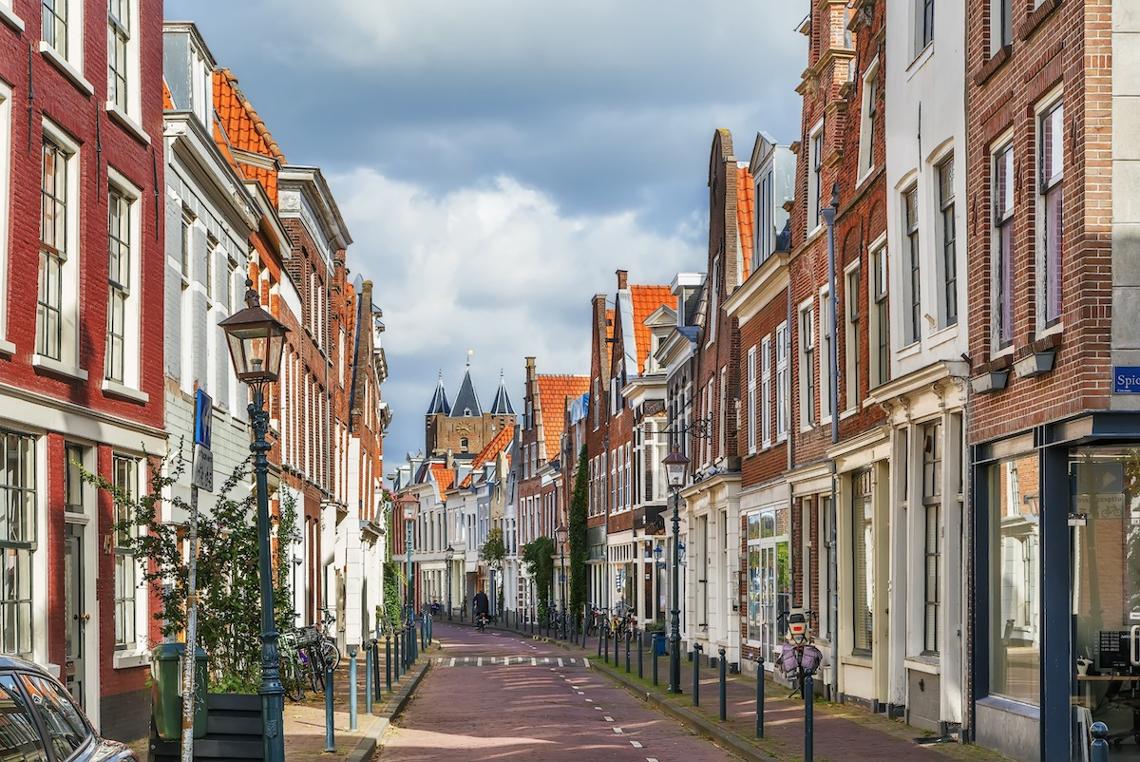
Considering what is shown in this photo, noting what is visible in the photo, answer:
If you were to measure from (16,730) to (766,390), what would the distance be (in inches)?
942

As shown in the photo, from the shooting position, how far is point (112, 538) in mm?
17188

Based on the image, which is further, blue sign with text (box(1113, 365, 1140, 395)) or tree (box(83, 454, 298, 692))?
tree (box(83, 454, 298, 692))

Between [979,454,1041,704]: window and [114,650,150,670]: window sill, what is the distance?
8.51 m

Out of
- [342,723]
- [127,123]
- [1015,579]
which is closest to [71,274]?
[127,123]

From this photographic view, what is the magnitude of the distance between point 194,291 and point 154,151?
331 centimetres

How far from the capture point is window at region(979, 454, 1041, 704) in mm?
14750

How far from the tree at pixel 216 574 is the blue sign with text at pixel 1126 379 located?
7.62 metres

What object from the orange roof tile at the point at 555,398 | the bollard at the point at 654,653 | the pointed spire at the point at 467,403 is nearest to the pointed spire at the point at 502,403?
the pointed spire at the point at 467,403

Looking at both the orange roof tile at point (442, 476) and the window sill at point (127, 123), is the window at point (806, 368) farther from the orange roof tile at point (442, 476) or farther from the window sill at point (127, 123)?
the orange roof tile at point (442, 476)

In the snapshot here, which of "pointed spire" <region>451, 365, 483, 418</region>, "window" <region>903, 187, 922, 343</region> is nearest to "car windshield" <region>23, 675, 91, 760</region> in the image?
"window" <region>903, 187, 922, 343</region>

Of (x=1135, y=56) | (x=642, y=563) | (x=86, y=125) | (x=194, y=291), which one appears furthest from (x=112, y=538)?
(x=642, y=563)

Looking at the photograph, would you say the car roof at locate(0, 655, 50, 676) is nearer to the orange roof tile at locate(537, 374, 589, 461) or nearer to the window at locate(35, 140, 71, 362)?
the window at locate(35, 140, 71, 362)

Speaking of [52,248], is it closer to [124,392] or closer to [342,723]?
[124,392]

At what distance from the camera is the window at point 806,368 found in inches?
1018
